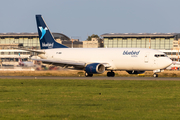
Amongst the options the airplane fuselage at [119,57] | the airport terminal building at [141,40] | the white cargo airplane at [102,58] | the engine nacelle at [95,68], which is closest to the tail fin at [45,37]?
the white cargo airplane at [102,58]

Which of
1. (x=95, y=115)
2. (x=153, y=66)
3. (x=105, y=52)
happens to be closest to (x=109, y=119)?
(x=95, y=115)

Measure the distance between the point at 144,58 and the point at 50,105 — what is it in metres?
28.1

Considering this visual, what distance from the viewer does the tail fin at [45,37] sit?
5194 centimetres

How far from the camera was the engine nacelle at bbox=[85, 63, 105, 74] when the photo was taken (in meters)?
43.6

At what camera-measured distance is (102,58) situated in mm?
46062

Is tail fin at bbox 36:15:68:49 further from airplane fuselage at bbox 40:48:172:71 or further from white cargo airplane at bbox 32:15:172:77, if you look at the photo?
airplane fuselage at bbox 40:48:172:71

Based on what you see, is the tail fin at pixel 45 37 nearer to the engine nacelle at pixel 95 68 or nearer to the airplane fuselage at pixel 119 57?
the airplane fuselage at pixel 119 57

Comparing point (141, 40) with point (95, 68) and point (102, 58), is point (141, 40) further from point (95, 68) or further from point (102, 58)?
point (95, 68)

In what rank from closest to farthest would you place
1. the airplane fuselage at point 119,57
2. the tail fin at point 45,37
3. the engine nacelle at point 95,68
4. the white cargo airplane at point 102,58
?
1. the airplane fuselage at point 119,57
2. the white cargo airplane at point 102,58
3. the engine nacelle at point 95,68
4. the tail fin at point 45,37

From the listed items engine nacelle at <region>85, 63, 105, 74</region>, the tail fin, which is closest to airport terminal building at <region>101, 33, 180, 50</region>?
the tail fin

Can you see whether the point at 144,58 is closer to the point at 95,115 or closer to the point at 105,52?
the point at 105,52

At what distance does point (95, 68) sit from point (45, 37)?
12363 mm

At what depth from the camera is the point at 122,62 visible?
44156mm

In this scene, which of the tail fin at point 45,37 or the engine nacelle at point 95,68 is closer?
the engine nacelle at point 95,68
